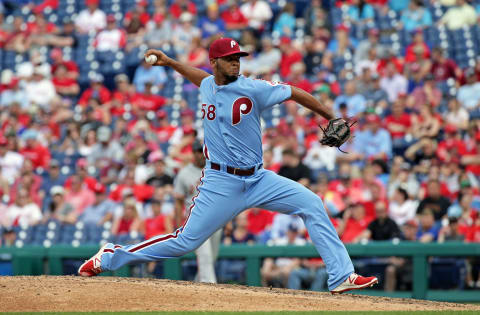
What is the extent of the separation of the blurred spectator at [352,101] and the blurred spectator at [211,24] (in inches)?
122

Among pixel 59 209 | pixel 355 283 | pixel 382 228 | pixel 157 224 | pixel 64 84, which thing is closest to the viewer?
pixel 355 283

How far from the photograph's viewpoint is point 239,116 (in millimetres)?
6336

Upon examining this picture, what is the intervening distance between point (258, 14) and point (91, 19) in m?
3.33

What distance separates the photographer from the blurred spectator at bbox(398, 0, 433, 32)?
15.0m

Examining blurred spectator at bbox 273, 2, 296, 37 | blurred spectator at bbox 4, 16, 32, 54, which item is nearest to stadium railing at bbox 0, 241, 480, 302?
blurred spectator at bbox 273, 2, 296, 37

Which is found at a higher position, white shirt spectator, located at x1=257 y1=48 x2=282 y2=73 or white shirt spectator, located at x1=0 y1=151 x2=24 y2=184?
white shirt spectator, located at x1=257 y1=48 x2=282 y2=73

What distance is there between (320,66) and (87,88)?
4132mm

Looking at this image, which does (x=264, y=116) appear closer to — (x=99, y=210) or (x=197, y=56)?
(x=197, y=56)

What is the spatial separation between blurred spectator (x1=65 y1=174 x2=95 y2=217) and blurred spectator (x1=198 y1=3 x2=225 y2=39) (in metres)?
4.18

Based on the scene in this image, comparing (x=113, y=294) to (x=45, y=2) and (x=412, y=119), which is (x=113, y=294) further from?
(x=45, y=2)

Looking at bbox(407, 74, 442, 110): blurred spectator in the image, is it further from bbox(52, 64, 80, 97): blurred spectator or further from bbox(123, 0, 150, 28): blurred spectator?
bbox(52, 64, 80, 97): blurred spectator

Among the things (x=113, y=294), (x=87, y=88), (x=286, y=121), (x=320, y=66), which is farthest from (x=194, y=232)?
(x=87, y=88)

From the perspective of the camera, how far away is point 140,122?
13750 millimetres

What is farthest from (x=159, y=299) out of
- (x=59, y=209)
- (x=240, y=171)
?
(x=59, y=209)
